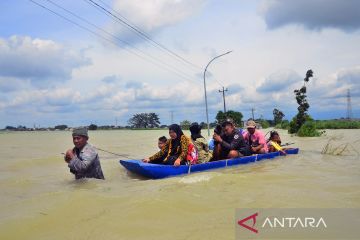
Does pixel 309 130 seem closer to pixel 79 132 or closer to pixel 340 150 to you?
pixel 340 150

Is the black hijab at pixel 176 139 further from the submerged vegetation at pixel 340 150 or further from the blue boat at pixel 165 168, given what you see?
the submerged vegetation at pixel 340 150

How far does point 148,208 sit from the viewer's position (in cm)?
486

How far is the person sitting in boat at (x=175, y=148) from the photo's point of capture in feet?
28.3

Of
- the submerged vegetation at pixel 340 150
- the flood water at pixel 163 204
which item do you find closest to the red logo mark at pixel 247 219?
the flood water at pixel 163 204

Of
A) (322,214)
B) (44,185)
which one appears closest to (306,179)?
(322,214)

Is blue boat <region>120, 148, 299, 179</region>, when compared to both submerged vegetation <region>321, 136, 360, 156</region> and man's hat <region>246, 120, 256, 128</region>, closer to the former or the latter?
man's hat <region>246, 120, 256, 128</region>

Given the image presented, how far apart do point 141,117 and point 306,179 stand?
94.3 metres

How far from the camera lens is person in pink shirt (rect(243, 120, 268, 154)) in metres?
Answer: 11.1

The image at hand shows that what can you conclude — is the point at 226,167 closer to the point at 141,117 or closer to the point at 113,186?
the point at 113,186

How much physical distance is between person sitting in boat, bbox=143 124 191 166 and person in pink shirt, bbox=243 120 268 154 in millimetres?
2959

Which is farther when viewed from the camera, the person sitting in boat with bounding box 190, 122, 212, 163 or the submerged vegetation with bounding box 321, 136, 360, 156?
the submerged vegetation with bounding box 321, 136, 360, 156

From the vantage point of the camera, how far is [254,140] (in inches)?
453

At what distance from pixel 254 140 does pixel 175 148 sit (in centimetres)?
346

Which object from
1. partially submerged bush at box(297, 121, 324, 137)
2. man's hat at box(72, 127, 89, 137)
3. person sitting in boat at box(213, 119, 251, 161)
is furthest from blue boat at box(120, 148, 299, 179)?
partially submerged bush at box(297, 121, 324, 137)
